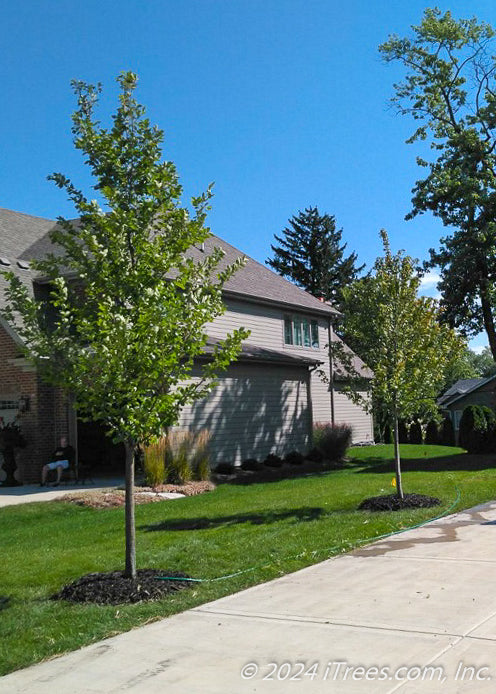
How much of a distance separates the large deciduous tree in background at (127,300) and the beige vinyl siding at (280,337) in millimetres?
12297

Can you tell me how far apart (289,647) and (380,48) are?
27193mm

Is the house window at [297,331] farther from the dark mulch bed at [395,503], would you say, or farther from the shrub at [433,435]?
the shrub at [433,435]

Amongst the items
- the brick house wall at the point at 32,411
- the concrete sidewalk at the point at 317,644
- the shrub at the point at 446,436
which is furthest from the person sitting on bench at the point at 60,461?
the shrub at the point at 446,436

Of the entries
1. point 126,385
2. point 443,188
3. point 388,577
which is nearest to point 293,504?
point 388,577

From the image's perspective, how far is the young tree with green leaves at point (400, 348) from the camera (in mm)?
12312

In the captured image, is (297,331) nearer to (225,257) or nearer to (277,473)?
(225,257)

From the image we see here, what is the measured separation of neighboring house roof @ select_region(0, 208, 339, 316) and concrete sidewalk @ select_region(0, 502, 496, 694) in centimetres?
1387

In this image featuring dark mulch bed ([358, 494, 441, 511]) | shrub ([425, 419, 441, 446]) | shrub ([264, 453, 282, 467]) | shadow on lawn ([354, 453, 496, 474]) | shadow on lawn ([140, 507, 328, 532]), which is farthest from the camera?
shrub ([425, 419, 441, 446])

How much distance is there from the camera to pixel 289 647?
206 inches

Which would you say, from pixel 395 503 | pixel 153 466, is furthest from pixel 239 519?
pixel 153 466

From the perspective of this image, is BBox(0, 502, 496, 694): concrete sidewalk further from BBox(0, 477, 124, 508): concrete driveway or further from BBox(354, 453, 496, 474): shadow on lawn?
BBox(354, 453, 496, 474): shadow on lawn

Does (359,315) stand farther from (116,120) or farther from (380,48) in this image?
(380,48)

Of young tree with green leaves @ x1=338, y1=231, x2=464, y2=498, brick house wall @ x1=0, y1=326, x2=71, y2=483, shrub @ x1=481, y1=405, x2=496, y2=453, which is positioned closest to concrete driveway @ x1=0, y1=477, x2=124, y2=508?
brick house wall @ x1=0, y1=326, x2=71, y2=483

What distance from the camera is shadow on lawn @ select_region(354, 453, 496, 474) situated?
1905 centimetres
